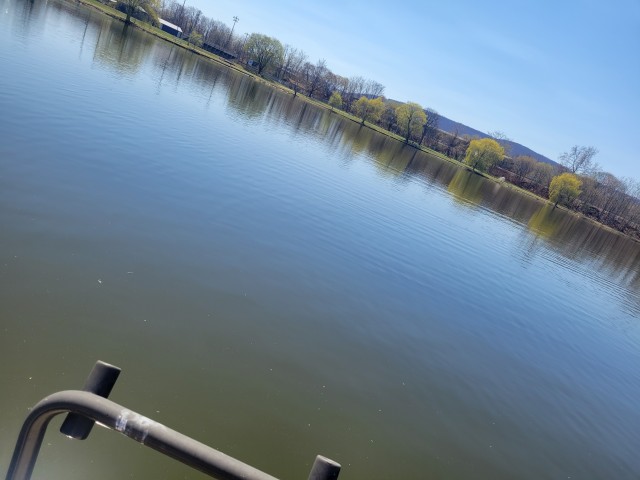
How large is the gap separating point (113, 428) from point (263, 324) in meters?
8.19

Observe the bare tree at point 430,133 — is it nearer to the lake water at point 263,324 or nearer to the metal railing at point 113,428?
the lake water at point 263,324

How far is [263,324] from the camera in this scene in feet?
33.6

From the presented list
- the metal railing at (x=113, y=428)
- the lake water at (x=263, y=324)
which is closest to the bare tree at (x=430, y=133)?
the lake water at (x=263, y=324)

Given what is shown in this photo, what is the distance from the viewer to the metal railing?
2004mm

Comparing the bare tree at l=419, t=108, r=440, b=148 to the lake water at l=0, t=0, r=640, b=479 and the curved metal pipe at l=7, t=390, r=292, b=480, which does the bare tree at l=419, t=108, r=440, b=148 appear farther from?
the curved metal pipe at l=7, t=390, r=292, b=480

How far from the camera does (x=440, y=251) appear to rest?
2361 cm

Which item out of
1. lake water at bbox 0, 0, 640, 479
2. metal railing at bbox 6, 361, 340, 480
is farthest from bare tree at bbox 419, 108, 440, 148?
metal railing at bbox 6, 361, 340, 480

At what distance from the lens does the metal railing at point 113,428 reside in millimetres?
2004

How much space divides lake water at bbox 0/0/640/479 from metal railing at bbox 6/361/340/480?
161 inches

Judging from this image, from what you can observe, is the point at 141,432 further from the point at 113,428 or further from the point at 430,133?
the point at 430,133

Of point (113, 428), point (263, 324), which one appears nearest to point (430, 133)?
point (263, 324)

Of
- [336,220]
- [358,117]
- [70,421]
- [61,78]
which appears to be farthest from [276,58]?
[70,421]

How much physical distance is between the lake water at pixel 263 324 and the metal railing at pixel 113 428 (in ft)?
13.4

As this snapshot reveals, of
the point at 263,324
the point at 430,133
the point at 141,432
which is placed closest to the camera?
the point at 141,432
